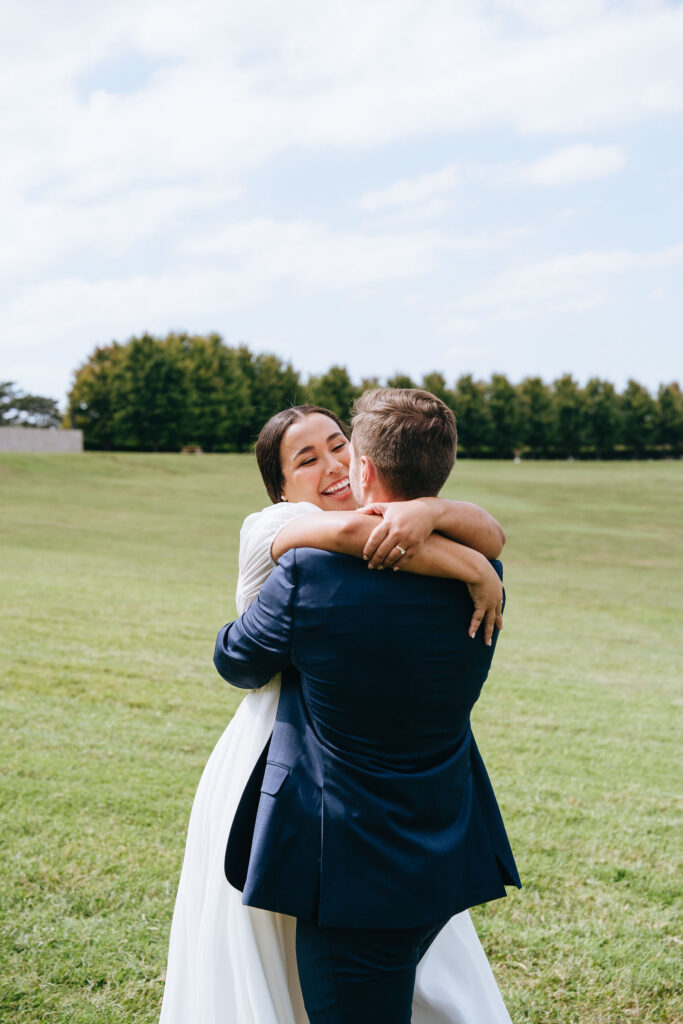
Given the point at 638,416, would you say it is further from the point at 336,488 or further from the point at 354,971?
the point at 354,971

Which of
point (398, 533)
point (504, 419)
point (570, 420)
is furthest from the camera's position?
point (570, 420)

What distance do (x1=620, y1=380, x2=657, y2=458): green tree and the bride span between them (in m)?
77.6

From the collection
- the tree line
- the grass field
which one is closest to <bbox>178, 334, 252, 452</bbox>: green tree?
the tree line

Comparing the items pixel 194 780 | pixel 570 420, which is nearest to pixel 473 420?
pixel 570 420

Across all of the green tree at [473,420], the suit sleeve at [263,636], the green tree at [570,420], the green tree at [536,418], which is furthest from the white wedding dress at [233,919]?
the green tree at [570,420]

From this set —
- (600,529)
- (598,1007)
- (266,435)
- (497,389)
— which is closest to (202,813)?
(266,435)

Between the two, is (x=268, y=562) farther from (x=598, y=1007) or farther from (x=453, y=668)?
(x=598, y=1007)

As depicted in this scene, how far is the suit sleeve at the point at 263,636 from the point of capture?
191cm

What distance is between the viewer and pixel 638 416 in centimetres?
7625

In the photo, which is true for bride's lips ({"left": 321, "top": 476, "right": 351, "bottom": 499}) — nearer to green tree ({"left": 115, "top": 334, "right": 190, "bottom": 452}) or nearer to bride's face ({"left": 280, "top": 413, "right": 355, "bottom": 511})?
bride's face ({"left": 280, "top": 413, "right": 355, "bottom": 511})

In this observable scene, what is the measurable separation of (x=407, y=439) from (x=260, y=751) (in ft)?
2.99

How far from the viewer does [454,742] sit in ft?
6.73

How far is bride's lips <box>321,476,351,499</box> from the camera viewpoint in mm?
2559

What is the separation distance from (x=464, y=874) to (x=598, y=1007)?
1.81 metres
